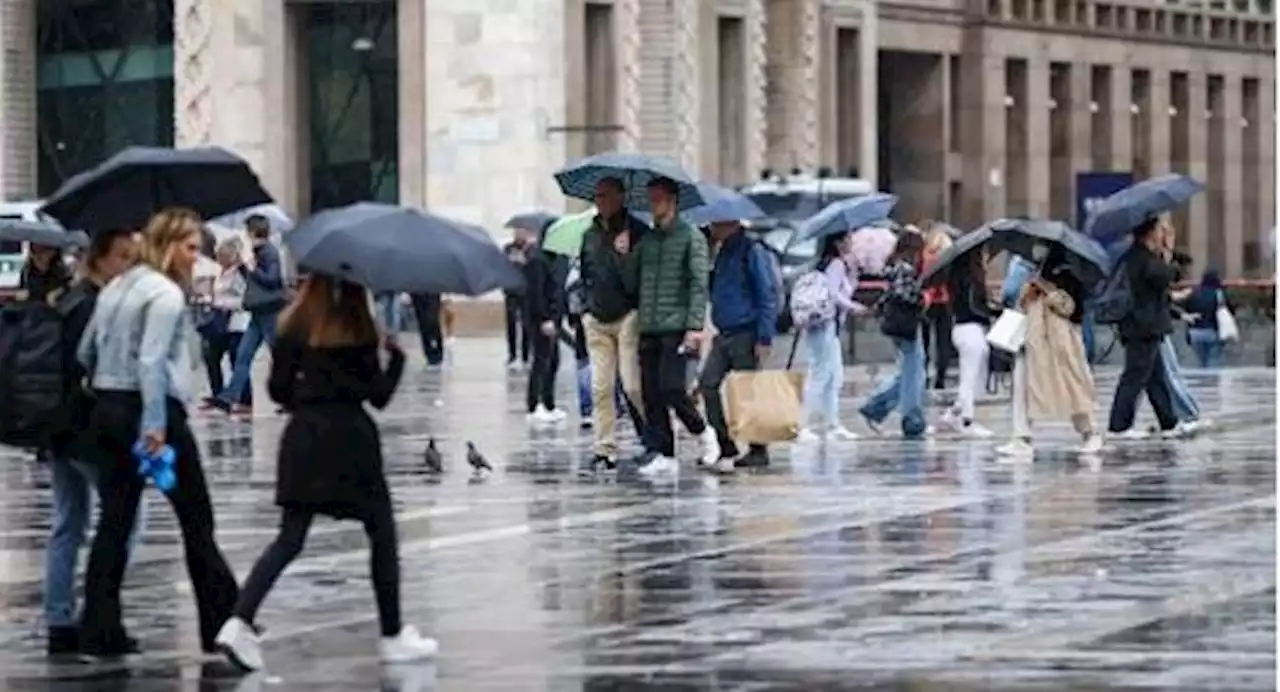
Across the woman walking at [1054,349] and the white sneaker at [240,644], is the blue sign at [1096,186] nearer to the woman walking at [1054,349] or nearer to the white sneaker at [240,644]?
the woman walking at [1054,349]

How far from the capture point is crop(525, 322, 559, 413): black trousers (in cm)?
3247

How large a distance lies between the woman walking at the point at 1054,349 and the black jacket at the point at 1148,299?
46.5 inches

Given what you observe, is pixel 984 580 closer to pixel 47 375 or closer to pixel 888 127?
pixel 47 375

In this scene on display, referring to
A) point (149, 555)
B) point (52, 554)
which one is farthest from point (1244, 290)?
point (52, 554)

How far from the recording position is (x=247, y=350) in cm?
3388

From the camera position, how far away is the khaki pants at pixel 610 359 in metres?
24.3

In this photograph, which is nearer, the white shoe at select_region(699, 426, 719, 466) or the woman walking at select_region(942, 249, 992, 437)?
the white shoe at select_region(699, 426, 719, 466)

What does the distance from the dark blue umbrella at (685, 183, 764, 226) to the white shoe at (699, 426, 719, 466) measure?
136 cm

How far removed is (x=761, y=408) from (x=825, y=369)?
4.07 m

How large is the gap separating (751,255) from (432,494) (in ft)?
8.76

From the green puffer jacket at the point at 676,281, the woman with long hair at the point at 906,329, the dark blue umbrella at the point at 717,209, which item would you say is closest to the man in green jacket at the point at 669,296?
the green puffer jacket at the point at 676,281

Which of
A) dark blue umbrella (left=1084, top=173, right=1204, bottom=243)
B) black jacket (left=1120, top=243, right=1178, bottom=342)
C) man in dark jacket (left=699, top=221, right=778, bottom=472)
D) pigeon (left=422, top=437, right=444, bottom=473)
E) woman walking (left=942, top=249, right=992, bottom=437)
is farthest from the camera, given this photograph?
woman walking (left=942, top=249, right=992, bottom=437)

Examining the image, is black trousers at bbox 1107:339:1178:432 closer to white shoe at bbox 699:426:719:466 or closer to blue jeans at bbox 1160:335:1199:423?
blue jeans at bbox 1160:335:1199:423

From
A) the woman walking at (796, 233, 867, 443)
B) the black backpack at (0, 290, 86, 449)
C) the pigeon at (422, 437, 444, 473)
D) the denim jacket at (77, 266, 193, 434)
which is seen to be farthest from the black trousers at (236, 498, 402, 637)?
the woman walking at (796, 233, 867, 443)
